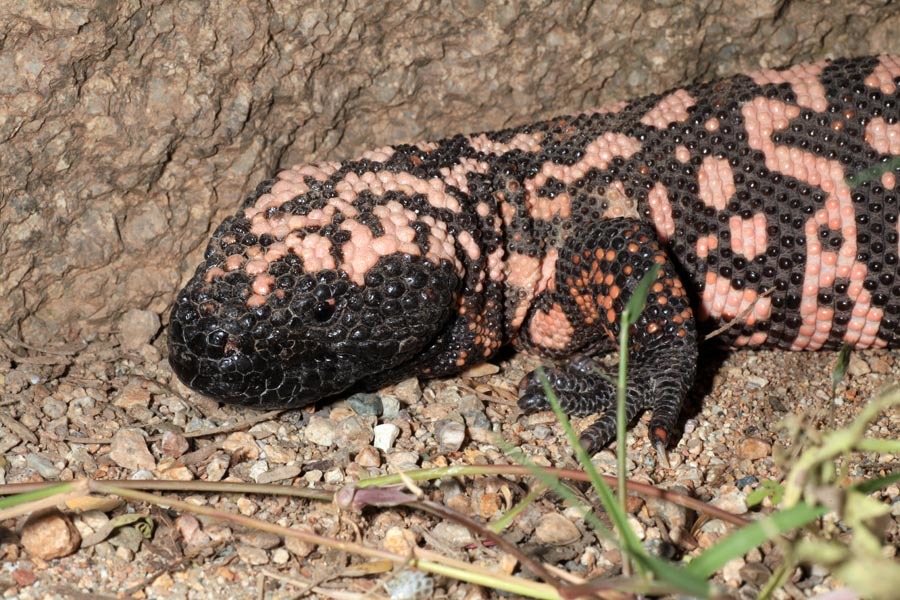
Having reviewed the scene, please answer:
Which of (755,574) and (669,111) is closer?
(755,574)

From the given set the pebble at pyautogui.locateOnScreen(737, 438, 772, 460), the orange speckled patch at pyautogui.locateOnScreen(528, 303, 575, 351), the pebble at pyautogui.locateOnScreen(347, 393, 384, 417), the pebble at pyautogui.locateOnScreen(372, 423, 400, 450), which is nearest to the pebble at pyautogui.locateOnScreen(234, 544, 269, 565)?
the pebble at pyautogui.locateOnScreen(372, 423, 400, 450)

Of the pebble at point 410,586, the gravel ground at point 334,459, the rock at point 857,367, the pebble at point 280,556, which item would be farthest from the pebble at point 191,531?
the rock at point 857,367

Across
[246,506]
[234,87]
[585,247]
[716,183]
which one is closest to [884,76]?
[716,183]

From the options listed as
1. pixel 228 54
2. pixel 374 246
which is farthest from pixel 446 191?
pixel 228 54

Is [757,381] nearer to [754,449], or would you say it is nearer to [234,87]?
[754,449]

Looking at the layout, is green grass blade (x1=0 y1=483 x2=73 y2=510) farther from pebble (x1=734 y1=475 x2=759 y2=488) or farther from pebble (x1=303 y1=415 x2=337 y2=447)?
pebble (x1=734 y1=475 x2=759 y2=488)

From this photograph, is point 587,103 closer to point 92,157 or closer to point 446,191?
point 446,191
